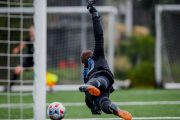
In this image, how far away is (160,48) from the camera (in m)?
22.5

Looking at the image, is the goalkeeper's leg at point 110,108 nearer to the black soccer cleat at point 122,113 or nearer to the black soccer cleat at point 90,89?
the black soccer cleat at point 122,113

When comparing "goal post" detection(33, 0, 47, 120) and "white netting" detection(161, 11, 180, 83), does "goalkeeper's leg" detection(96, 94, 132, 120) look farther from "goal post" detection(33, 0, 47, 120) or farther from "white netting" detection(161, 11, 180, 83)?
"white netting" detection(161, 11, 180, 83)

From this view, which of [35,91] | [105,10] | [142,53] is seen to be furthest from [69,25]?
[35,91]

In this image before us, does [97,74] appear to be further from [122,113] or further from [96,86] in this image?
[122,113]

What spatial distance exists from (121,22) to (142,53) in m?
6.03

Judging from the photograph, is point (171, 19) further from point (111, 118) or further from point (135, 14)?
point (135, 14)

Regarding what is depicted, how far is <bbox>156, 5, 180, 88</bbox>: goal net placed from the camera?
20.2 meters

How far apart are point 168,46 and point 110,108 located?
10.5 meters

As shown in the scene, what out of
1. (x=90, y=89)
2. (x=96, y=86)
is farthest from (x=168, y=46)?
(x=90, y=89)

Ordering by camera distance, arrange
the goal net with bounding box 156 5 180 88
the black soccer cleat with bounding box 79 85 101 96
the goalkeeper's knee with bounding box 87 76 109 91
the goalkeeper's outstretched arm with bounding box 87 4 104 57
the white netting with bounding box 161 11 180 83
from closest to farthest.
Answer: the black soccer cleat with bounding box 79 85 101 96 < the goalkeeper's knee with bounding box 87 76 109 91 < the goalkeeper's outstretched arm with bounding box 87 4 104 57 < the white netting with bounding box 161 11 180 83 < the goal net with bounding box 156 5 180 88

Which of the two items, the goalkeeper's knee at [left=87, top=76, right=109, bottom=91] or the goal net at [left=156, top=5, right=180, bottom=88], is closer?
the goalkeeper's knee at [left=87, top=76, right=109, bottom=91]

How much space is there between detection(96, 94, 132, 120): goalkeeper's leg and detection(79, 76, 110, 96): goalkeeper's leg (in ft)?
0.49

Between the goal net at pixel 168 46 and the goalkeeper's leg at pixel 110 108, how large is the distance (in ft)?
30.1

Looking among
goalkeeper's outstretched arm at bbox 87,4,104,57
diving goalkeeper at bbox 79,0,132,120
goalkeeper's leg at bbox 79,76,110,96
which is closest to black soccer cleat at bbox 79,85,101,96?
goalkeeper's leg at bbox 79,76,110,96
